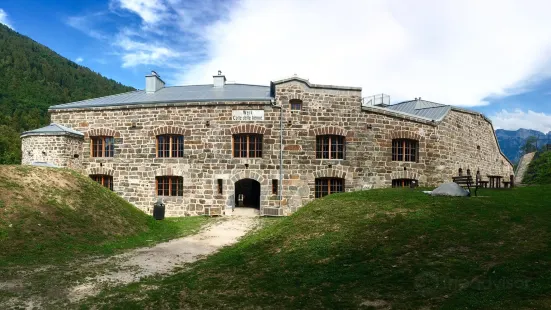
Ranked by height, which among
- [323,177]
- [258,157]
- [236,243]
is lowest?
[236,243]

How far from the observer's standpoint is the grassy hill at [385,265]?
592cm

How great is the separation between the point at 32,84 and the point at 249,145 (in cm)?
5390

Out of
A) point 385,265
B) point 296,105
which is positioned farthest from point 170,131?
point 385,265

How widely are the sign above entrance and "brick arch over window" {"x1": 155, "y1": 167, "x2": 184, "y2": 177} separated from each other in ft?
14.5

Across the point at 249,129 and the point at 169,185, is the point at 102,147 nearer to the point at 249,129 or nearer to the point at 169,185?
the point at 169,185

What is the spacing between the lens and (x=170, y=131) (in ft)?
63.9

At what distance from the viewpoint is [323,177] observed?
18.9 meters

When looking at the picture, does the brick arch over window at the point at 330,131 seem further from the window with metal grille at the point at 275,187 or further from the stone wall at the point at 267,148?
the window with metal grille at the point at 275,187

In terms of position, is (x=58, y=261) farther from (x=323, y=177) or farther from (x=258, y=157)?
(x=323, y=177)

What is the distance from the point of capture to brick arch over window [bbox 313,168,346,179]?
1880 centimetres

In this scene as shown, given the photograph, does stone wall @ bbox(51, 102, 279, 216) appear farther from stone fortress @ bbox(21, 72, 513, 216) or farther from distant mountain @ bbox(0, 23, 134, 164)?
distant mountain @ bbox(0, 23, 134, 164)

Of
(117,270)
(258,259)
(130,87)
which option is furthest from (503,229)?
(130,87)

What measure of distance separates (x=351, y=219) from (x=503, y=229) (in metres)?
4.11

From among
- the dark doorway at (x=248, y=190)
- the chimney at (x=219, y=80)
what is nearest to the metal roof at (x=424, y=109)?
the dark doorway at (x=248, y=190)
